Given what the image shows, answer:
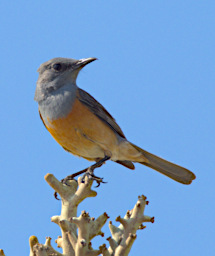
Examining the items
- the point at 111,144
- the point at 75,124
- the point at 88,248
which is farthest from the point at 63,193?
the point at 111,144

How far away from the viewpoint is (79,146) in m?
5.86

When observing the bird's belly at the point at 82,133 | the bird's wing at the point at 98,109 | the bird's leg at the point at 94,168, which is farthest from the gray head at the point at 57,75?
the bird's leg at the point at 94,168

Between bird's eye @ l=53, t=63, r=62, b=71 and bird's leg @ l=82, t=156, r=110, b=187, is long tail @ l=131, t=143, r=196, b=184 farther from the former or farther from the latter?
bird's eye @ l=53, t=63, r=62, b=71

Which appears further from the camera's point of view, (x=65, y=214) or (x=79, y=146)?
(x=79, y=146)

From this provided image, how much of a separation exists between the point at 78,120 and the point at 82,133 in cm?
19

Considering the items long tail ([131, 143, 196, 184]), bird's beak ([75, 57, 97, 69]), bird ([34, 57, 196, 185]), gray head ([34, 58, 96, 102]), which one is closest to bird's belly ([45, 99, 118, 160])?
bird ([34, 57, 196, 185])

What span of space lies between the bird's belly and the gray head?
412mm

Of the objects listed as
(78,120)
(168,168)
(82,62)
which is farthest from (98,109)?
(168,168)

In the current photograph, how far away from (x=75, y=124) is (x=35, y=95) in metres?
0.95

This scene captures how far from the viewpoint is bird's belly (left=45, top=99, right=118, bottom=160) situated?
18.7 ft

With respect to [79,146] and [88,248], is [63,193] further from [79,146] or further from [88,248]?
[79,146]

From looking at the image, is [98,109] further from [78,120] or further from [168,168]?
[168,168]

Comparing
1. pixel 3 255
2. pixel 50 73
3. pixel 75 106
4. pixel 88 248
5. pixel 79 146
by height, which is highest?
pixel 50 73

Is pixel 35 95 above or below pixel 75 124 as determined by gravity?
above
